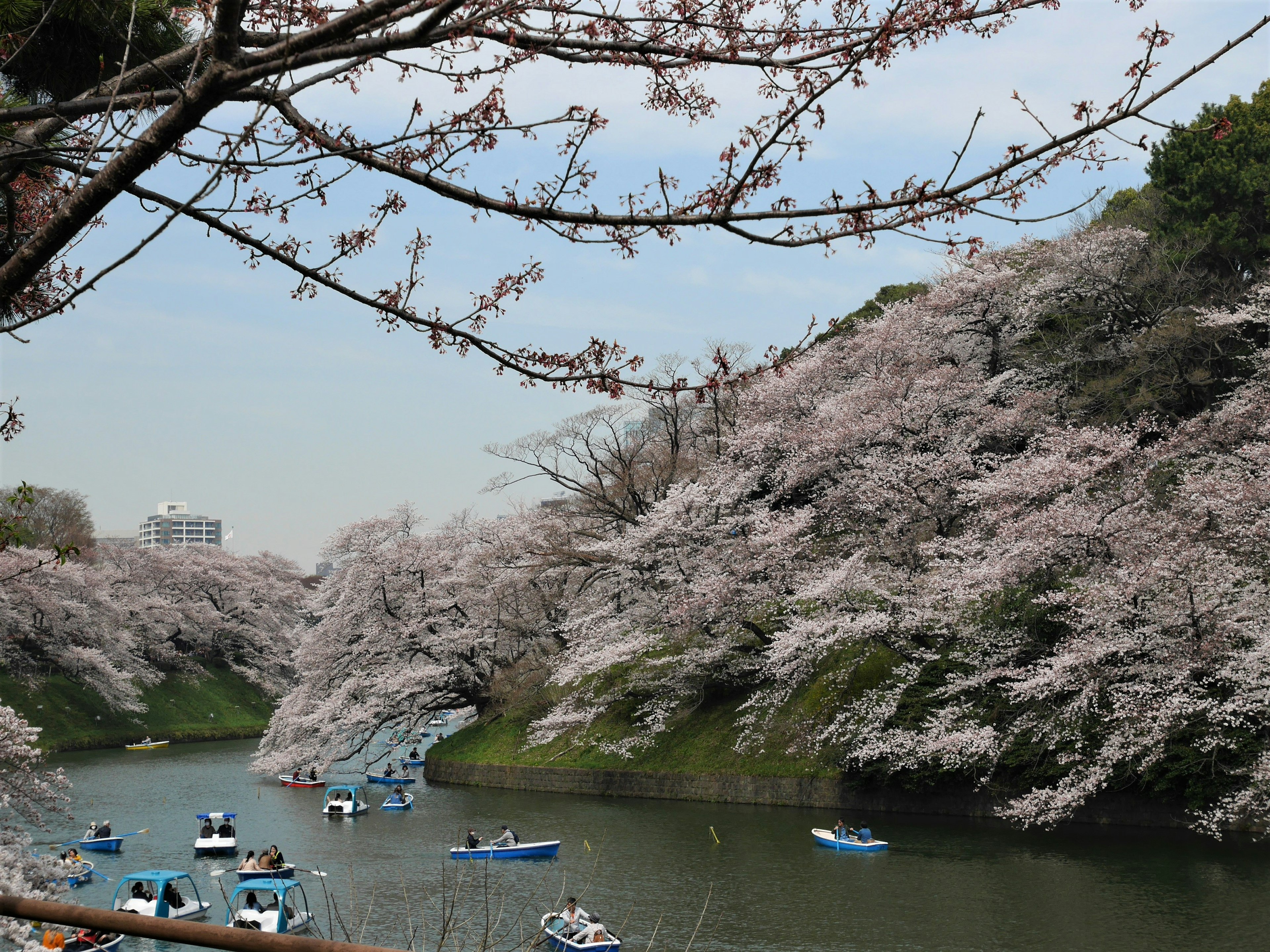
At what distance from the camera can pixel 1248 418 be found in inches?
848

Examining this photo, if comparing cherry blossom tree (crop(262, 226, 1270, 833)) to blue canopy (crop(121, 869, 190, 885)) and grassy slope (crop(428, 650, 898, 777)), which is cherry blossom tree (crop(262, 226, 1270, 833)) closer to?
grassy slope (crop(428, 650, 898, 777))

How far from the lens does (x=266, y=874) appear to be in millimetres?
16688

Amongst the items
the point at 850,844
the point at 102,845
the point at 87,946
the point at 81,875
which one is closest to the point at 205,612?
Answer: the point at 102,845

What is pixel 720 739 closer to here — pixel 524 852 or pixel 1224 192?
pixel 524 852

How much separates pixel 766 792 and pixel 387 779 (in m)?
15.1

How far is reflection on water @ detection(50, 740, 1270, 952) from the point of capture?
1346cm

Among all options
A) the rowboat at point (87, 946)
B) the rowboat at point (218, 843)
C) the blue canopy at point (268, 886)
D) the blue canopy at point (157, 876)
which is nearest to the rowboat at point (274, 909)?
the blue canopy at point (268, 886)

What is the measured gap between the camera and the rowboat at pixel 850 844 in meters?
18.2

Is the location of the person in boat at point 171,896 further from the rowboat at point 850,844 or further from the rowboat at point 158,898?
the rowboat at point 850,844

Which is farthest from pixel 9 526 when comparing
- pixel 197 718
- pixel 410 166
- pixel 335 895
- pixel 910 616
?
pixel 197 718

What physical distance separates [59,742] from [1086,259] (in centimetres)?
4217

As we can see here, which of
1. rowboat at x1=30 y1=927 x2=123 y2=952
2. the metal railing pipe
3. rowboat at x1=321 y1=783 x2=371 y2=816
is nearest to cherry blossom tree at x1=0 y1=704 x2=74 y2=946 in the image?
rowboat at x1=30 y1=927 x2=123 y2=952

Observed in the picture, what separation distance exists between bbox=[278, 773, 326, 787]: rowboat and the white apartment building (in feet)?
440

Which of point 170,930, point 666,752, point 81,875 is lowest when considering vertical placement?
point 81,875
